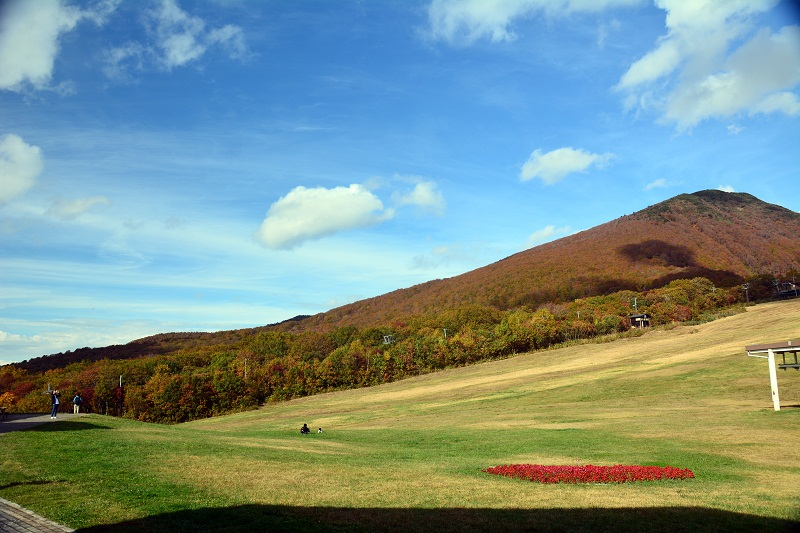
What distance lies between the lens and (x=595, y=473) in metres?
23.0

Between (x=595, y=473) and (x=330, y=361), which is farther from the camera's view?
(x=330, y=361)

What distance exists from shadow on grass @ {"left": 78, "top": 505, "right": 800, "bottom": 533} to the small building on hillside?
136292 mm

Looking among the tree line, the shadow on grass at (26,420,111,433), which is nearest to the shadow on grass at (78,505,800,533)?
the shadow on grass at (26,420,111,433)

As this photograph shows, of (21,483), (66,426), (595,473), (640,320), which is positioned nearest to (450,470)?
(595,473)

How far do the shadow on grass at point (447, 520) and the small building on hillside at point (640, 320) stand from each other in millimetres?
136292

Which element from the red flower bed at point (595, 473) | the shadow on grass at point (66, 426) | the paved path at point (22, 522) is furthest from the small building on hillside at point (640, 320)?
the paved path at point (22, 522)

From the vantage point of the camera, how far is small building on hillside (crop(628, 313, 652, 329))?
14238 centimetres

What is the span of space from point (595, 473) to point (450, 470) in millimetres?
6586

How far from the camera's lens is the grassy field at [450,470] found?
51.4ft

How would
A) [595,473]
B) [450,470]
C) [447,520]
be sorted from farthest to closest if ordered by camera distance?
[450,470]
[595,473]
[447,520]

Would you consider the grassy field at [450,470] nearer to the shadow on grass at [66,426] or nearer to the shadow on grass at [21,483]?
the shadow on grass at [21,483]

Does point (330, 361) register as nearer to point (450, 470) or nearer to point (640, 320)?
point (640, 320)

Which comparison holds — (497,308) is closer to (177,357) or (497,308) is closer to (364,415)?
(177,357)

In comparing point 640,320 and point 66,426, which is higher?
point 66,426
